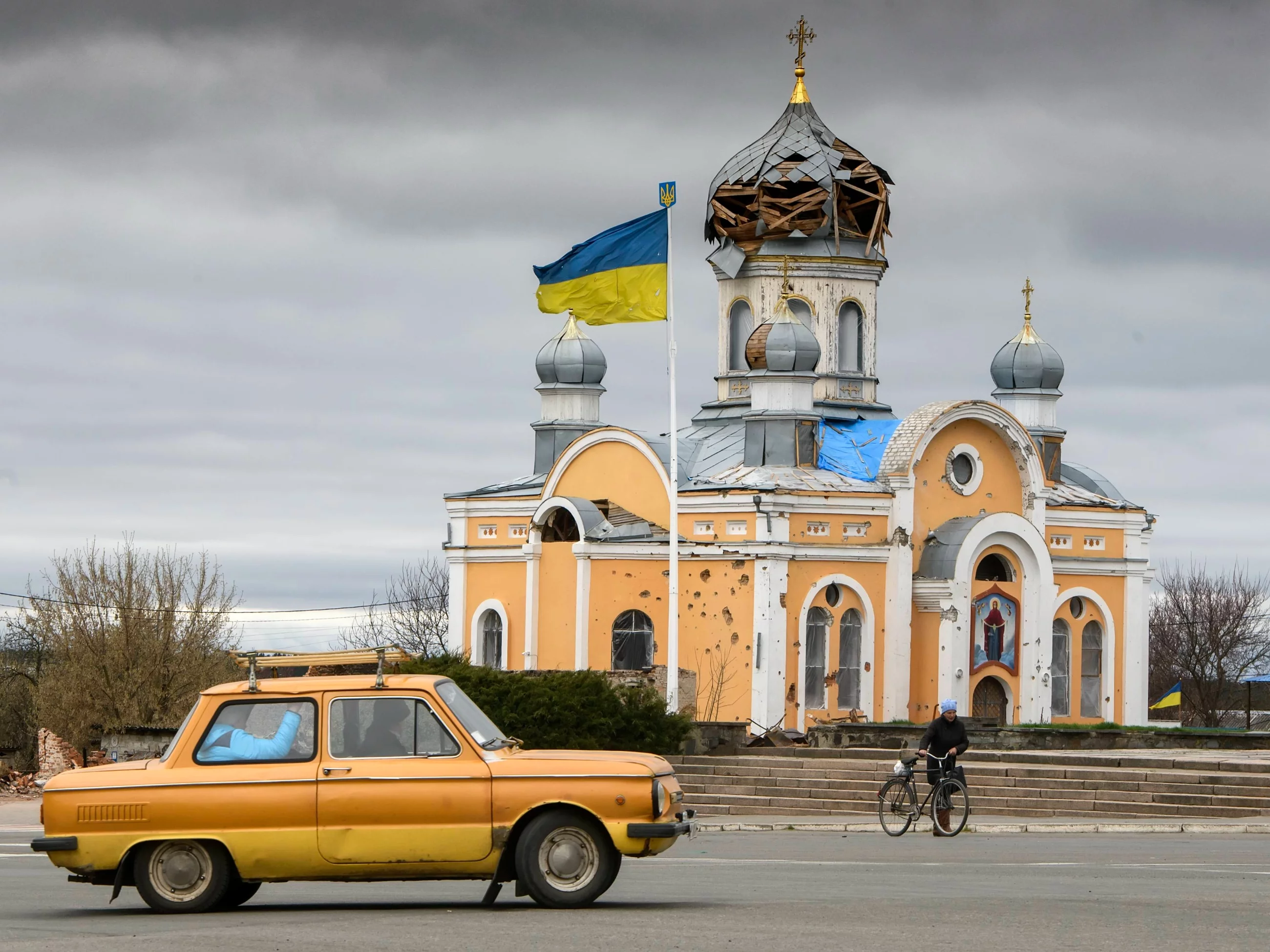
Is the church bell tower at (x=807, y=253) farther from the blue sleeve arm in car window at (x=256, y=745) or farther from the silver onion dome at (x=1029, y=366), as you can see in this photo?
the blue sleeve arm in car window at (x=256, y=745)

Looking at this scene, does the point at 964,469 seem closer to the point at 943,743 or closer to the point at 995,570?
the point at 995,570

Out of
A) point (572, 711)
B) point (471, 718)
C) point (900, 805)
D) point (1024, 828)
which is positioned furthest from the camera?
point (572, 711)

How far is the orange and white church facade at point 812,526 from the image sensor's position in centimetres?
4181

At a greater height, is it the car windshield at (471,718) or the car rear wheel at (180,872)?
the car windshield at (471,718)

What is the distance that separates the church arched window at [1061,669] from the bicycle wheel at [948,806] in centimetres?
2348

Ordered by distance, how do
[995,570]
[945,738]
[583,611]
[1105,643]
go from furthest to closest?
[1105,643], [995,570], [583,611], [945,738]

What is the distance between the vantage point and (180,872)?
13.2 m

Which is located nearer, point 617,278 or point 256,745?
point 256,745

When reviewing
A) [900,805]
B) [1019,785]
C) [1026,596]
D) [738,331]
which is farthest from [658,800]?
[738,331]

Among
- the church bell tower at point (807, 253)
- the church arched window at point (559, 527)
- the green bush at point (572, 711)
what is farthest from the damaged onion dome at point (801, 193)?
the green bush at point (572, 711)

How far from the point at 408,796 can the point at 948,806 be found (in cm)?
1000

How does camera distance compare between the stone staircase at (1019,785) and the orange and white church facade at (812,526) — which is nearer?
the stone staircase at (1019,785)

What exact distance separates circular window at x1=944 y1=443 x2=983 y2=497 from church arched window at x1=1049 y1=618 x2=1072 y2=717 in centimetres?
370

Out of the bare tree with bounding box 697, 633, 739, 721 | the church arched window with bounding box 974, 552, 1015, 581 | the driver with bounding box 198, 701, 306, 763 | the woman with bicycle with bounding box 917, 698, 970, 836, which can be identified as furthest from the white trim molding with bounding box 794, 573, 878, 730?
the driver with bounding box 198, 701, 306, 763
